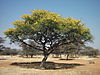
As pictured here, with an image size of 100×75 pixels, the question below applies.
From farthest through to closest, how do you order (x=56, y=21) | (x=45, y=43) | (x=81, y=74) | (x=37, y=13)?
(x=45, y=43) < (x=37, y=13) < (x=56, y=21) < (x=81, y=74)

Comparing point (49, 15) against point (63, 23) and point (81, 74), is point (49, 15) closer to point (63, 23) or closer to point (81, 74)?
point (63, 23)

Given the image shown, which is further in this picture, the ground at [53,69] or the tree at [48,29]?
the tree at [48,29]

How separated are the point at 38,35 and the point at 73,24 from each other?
7.43 metres

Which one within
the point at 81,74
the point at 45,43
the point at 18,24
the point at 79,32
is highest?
the point at 18,24

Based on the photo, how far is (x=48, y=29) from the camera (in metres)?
27.7

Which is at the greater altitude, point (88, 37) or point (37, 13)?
point (37, 13)

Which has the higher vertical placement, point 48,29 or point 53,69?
point 48,29

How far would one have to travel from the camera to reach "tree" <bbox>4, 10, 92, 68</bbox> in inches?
1038

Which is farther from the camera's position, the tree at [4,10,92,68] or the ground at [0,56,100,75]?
the tree at [4,10,92,68]

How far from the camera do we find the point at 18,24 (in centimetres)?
2836

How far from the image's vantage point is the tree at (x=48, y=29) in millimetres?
26375

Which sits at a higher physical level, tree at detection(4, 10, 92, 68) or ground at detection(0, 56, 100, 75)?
tree at detection(4, 10, 92, 68)

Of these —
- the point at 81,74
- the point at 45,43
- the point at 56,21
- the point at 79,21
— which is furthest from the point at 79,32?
the point at 81,74

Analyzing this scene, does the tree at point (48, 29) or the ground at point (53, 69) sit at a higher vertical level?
the tree at point (48, 29)
